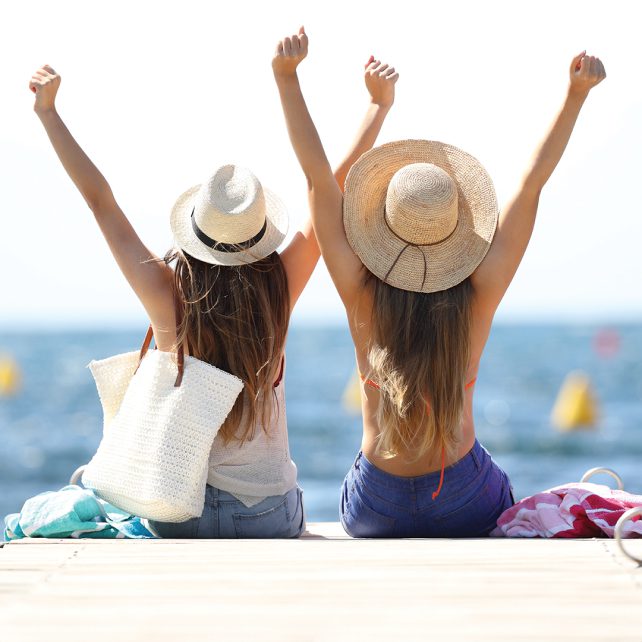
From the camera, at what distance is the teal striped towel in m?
3.58

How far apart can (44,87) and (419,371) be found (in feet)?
5.28

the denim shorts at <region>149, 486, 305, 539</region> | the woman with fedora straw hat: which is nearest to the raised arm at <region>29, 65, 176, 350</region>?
the woman with fedora straw hat

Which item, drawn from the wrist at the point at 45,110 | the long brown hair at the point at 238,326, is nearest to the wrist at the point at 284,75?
the long brown hair at the point at 238,326

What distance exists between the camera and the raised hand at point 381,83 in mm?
3984

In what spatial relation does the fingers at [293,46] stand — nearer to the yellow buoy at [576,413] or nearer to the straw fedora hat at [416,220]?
the straw fedora hat at [416,220]

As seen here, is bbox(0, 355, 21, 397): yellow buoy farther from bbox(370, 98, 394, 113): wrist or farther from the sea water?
bbox(370, 98, 394, 113): wrist

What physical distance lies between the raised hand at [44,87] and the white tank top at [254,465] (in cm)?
125

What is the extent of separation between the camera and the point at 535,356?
41.7 metres

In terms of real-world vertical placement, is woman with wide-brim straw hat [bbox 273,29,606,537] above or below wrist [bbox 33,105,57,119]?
below

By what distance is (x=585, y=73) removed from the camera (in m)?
3.56

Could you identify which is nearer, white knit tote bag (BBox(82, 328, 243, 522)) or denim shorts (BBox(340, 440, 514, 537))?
white knit tote bag (BBox(82, 328, 243, 522))

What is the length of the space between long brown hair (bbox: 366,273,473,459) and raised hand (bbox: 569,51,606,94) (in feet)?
2.69
